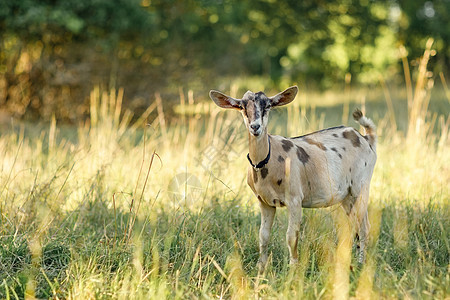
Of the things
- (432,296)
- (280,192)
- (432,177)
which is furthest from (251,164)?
(432,177)

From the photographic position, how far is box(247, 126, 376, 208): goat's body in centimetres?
381

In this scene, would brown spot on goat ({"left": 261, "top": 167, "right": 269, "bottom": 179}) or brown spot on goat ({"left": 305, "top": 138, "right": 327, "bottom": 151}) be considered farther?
brown spot on goat ({"left": 305, "top": 138, "right": 327, "bottom": 151})

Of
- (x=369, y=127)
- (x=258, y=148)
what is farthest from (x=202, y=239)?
(x=369, y=127)

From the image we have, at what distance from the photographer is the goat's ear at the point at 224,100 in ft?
12.1

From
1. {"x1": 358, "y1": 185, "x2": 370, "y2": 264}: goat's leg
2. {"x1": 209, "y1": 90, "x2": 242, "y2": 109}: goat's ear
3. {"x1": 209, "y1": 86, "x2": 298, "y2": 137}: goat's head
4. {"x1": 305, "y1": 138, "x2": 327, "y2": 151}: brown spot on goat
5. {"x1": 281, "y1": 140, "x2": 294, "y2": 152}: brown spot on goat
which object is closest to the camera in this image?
{"x1": 209, "y1": 86, "x2": 298, "y2": 137}: goat's head

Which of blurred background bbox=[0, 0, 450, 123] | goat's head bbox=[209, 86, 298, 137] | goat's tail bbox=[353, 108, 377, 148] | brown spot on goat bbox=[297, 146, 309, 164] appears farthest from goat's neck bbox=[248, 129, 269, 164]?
blurred background bbox=[0, 0, 450, 123]

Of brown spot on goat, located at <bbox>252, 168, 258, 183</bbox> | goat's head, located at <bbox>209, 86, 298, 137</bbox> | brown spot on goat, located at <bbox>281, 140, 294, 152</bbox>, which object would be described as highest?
goat's head, located at <bbox>209, 86, 298, 137</bbox>

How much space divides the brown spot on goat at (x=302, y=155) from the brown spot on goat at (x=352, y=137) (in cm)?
50

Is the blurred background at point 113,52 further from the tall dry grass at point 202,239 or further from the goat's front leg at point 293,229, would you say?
the goat's front leg at point 293,229

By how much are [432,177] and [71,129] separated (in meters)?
8.76

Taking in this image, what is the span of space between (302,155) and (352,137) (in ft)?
1.96

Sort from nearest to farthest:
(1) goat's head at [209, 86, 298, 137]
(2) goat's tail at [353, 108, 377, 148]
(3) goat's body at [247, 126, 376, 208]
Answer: (1) goat's head at [209, 86, 298, 137] < (3) goat's body at [247, 126, 376, 208] < (2) goat's tail at [353, 108, 377, 148]

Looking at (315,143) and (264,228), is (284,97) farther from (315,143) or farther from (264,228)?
(264,228)

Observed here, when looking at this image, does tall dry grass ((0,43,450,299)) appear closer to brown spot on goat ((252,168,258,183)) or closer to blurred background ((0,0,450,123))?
brown spot on goat ((252,168,258,183))
